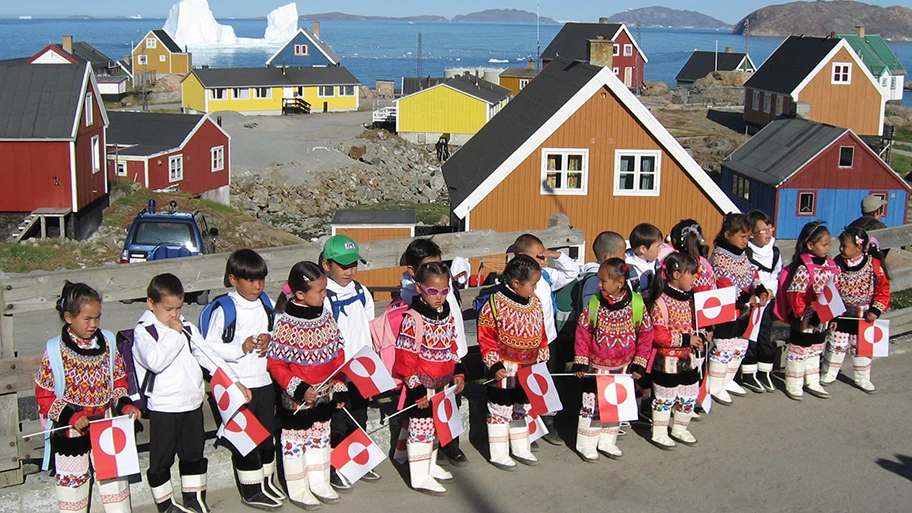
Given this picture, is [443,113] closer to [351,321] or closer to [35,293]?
[351,321]

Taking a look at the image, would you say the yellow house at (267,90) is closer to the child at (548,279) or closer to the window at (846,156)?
the window at (846,156)

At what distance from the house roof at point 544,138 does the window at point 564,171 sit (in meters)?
0.66

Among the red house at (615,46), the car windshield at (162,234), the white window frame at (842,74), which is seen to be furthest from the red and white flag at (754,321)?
the red house at (615,46)

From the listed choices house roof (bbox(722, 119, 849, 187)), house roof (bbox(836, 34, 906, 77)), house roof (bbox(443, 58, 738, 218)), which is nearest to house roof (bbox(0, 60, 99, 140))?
house roof (bbox(443, 58, 738, 218))

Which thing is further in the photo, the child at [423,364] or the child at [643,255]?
the child at [643,255]

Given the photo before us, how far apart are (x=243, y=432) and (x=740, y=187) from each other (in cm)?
4029

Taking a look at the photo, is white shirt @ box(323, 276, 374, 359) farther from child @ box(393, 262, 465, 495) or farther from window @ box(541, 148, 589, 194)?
window @ box(541, 148, 589, 194)

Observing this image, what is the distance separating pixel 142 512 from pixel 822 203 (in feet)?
125

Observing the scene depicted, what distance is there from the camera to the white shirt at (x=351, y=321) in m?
6.97

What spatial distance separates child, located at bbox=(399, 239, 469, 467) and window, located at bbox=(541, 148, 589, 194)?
1888cm

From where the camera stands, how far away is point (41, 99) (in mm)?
33250

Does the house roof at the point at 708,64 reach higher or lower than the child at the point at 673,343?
higher

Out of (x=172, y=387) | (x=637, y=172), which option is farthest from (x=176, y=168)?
(x=172, y=387)

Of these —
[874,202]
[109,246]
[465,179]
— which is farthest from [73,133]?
[874,202]
